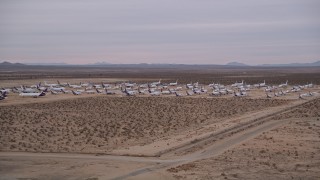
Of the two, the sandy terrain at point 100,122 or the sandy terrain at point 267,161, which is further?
the sandy terrain at point 100,122

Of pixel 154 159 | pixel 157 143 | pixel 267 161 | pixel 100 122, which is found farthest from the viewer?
pixel 100 122

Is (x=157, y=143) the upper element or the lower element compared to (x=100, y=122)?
lower

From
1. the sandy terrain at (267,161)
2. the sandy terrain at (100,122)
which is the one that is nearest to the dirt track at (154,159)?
the sandy terrain at (267,161)

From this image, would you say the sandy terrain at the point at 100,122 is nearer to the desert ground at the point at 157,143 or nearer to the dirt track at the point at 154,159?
the desert ground at the point at 157,143

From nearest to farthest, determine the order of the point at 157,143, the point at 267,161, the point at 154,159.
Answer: the point at 267,161 → the point at 154,159 → the point at 157,143

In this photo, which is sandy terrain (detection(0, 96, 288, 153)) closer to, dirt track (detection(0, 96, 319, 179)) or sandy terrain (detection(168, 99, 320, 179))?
dirt track (detection(0, 96, 319, 179))

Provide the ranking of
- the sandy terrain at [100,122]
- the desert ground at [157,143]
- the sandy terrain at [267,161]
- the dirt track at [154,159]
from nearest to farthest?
the sandy terrain at [267,161]
the dirt track at [154,159]
the desert ground at [157,143]
the sandy terrain at [100,122]

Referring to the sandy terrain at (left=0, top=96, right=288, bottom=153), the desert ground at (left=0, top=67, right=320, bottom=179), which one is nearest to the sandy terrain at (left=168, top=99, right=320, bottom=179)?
the desert ground at (left=0, top=67, right=320, bottom=179)

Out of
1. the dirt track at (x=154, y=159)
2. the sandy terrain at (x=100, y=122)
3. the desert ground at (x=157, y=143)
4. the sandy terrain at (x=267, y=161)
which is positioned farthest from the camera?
the sandy terrain at (x=100, y=122)

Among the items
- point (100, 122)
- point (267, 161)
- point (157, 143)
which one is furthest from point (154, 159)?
point (100, 122)

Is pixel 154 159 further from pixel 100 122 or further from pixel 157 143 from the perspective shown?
pixel 100 122

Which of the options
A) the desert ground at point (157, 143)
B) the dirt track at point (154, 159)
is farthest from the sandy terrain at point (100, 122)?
the dirt track at point (154, 159)

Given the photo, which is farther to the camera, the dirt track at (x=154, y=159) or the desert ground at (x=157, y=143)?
the desert ground at (x=157, y=143)

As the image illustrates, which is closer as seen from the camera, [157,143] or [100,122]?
[157,143]
